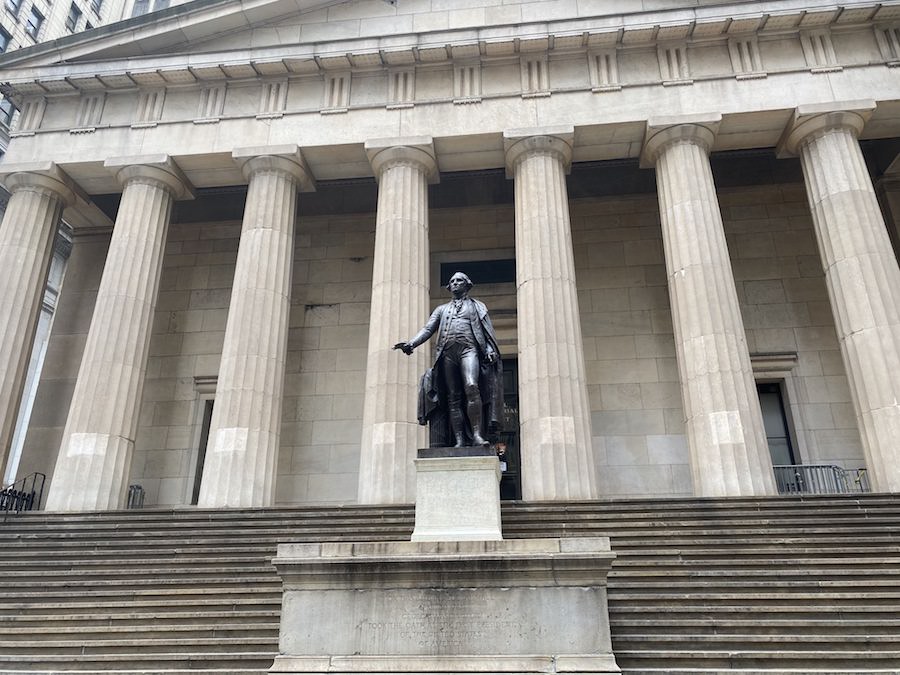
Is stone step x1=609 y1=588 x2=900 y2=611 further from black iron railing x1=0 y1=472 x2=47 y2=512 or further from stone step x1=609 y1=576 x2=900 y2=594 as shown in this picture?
black iron railing x1=0 y1=472 x2=47 y2=512

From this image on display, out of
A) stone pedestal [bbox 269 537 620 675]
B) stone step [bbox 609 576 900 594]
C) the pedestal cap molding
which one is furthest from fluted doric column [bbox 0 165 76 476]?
stone step [bbox 609 576 900 594]

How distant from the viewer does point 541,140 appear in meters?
19.5

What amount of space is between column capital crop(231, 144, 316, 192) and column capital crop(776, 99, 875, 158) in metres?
13.2

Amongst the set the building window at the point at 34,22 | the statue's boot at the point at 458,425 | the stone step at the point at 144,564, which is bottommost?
the stone step at the point at 144,564

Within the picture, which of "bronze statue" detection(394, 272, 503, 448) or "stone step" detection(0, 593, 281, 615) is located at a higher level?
"bronze statue" detection(394, 272, 503, 448)

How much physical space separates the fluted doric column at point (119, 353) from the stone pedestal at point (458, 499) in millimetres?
11181

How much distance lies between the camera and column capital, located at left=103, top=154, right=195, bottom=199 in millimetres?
20422

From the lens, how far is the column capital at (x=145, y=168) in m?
20.4

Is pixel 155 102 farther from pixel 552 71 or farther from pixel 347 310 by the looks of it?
pixel 552 71

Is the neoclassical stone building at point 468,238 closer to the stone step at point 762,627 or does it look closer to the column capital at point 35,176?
the column capital at point 35,176

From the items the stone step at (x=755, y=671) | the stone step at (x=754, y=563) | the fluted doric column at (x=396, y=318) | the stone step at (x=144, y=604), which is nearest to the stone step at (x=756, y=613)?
the stone step at (x=755, y=671)

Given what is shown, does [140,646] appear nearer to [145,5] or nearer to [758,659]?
[758,659]

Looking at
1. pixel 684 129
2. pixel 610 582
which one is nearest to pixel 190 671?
pixel 610 582

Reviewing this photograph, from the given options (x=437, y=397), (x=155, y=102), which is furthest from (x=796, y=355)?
(x=155, y=102)
